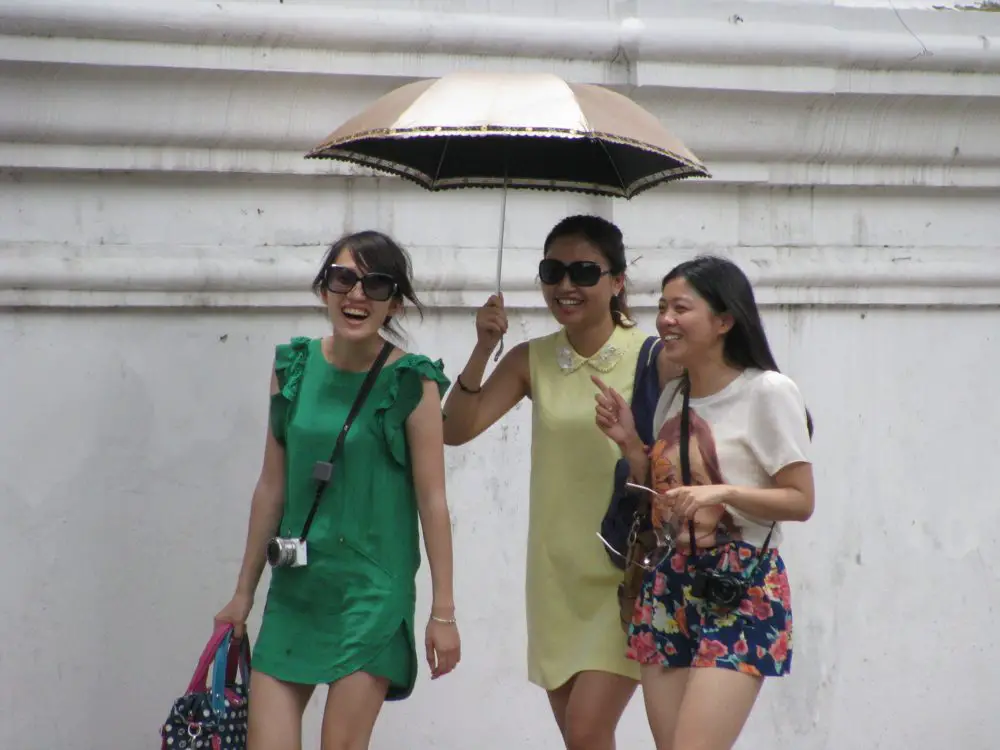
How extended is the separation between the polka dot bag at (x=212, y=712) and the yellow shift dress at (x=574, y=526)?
78 cm

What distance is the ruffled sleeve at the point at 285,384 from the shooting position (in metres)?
3.96

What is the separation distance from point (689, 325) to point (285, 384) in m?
1.02

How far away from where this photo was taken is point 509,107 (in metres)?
3.82

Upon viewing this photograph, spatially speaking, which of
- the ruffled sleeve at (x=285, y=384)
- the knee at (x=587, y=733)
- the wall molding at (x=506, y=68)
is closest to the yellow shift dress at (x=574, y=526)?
the knee at (x=587, y=733)

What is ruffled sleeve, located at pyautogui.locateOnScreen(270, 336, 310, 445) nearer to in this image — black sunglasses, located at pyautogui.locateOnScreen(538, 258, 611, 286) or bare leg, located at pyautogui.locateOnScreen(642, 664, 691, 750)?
black sunglasses, located at pyautogui.locateOnScreen(538, 258, 611, 286)

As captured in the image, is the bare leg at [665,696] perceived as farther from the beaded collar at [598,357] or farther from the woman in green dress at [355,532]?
the beaded collar at [598,357]

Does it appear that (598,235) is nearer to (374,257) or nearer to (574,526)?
(374,257)

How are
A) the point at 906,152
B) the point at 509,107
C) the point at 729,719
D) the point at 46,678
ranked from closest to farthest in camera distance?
the point at 729,719 → the point at 509,107 → the point at 46,678 → the point at 906,152

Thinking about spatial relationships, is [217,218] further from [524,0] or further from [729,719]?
[729,719]

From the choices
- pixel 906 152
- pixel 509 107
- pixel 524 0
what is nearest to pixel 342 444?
pixel 509 107

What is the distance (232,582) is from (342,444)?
1.25 meters

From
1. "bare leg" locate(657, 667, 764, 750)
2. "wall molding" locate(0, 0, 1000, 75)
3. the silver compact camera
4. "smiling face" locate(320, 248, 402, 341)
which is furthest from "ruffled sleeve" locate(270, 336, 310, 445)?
"wall molding" locate(0, 0, 1000, 75)

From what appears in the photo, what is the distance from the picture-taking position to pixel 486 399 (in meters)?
4.27

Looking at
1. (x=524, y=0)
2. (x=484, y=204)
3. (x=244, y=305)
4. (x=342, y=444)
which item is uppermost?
(x=524, y=0)
